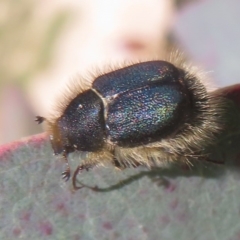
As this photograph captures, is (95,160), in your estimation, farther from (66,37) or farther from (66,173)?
(66,37)

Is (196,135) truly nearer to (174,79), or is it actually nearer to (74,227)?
(174,79)

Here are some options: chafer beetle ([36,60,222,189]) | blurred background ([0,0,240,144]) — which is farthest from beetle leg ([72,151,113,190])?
blurred background ([0,0,240,144])

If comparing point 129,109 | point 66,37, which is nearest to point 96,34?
point 66,37

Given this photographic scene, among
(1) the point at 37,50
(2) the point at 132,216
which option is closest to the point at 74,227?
(2) the point at 132,216

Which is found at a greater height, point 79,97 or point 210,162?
point 79,97

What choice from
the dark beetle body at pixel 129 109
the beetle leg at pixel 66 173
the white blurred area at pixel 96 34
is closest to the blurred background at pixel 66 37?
the white blurred area at pixel 96 34

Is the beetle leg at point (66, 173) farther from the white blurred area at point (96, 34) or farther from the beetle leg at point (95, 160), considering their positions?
the white blurred area at point (96, 34)

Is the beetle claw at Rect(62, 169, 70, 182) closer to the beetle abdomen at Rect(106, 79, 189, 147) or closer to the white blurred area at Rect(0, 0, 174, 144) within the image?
the beetle abdomen at Rect(106, 79, 189, 147)
